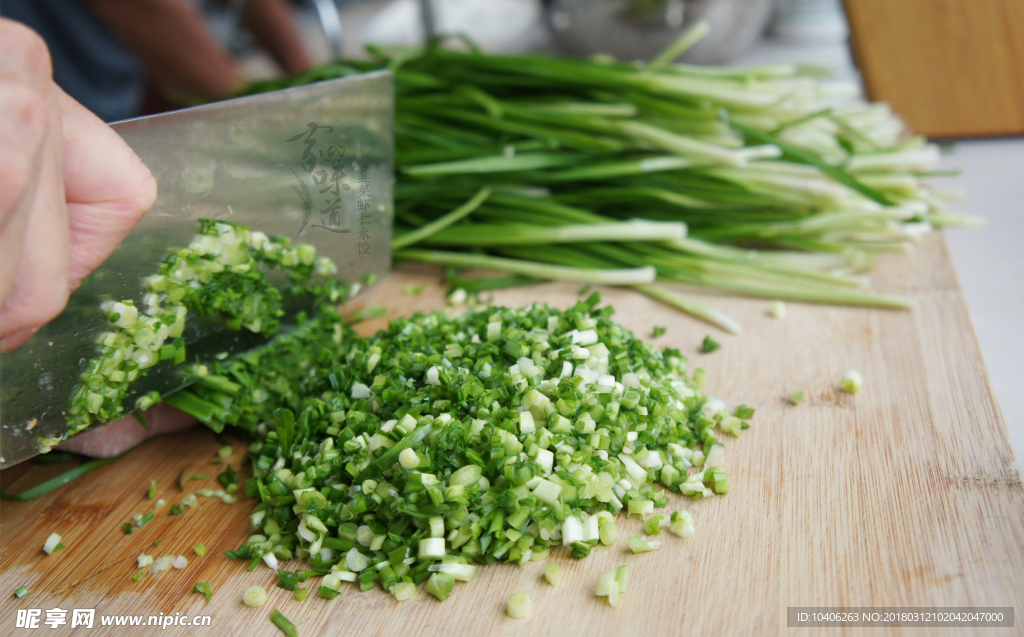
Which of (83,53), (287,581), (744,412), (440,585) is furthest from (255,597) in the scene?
(83,53)

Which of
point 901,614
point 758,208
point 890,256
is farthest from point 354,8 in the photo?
point 901,614

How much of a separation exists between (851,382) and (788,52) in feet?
6.67

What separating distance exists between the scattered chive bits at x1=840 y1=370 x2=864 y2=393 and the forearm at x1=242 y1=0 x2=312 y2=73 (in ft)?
8.20

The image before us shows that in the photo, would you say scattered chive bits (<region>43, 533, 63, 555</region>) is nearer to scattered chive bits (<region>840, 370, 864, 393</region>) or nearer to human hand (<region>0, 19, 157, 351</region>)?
human hand (<region>0, 19, 157, 351</region>)

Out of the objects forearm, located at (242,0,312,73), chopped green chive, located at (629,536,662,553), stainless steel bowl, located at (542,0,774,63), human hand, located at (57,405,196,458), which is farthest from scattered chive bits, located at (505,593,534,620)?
forearm, located at (242,0,312,73)

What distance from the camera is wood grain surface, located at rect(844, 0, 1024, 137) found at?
1804 millimetres

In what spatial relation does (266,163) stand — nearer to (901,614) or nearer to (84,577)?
(84,577)

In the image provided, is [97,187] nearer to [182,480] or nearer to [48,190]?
[48,190]

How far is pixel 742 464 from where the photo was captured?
96cm

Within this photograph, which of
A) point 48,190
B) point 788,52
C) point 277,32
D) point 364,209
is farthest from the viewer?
point 277,32

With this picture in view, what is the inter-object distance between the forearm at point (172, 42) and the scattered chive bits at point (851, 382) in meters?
1.98

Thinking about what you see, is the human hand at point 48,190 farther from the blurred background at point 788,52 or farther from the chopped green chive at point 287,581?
the blurred background at point 788,52

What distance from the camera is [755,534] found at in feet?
2.78

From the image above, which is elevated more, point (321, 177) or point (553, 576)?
point (321, 177)
